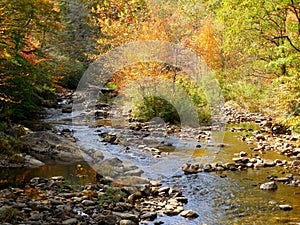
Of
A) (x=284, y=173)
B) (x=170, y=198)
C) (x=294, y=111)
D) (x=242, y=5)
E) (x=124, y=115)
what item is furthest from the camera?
(x=124, y=115)

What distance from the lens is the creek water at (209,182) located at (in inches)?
235

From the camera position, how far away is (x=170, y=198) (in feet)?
22.5

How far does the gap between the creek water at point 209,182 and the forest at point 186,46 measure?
81.7 inches

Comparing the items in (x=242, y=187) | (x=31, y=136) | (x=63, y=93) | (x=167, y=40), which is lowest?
(x=242, y=187)

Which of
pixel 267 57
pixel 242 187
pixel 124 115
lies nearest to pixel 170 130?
pixel 124 115

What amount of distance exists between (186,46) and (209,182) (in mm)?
11507

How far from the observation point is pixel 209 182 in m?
7.99

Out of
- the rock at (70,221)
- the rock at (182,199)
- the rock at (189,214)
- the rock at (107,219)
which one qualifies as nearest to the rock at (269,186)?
the rock at (182,199)

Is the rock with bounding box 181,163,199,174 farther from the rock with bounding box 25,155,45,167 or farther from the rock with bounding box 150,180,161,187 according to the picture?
the rock with bounding box 25,155,45,167

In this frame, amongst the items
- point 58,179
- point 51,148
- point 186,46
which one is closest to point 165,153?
point 51,148

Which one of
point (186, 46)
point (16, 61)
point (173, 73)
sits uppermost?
point (186, 46)

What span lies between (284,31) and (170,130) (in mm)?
5852

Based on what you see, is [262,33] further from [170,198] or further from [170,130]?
[170,198]

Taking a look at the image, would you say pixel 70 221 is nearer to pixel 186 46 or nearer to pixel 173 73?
pixel 173 73
